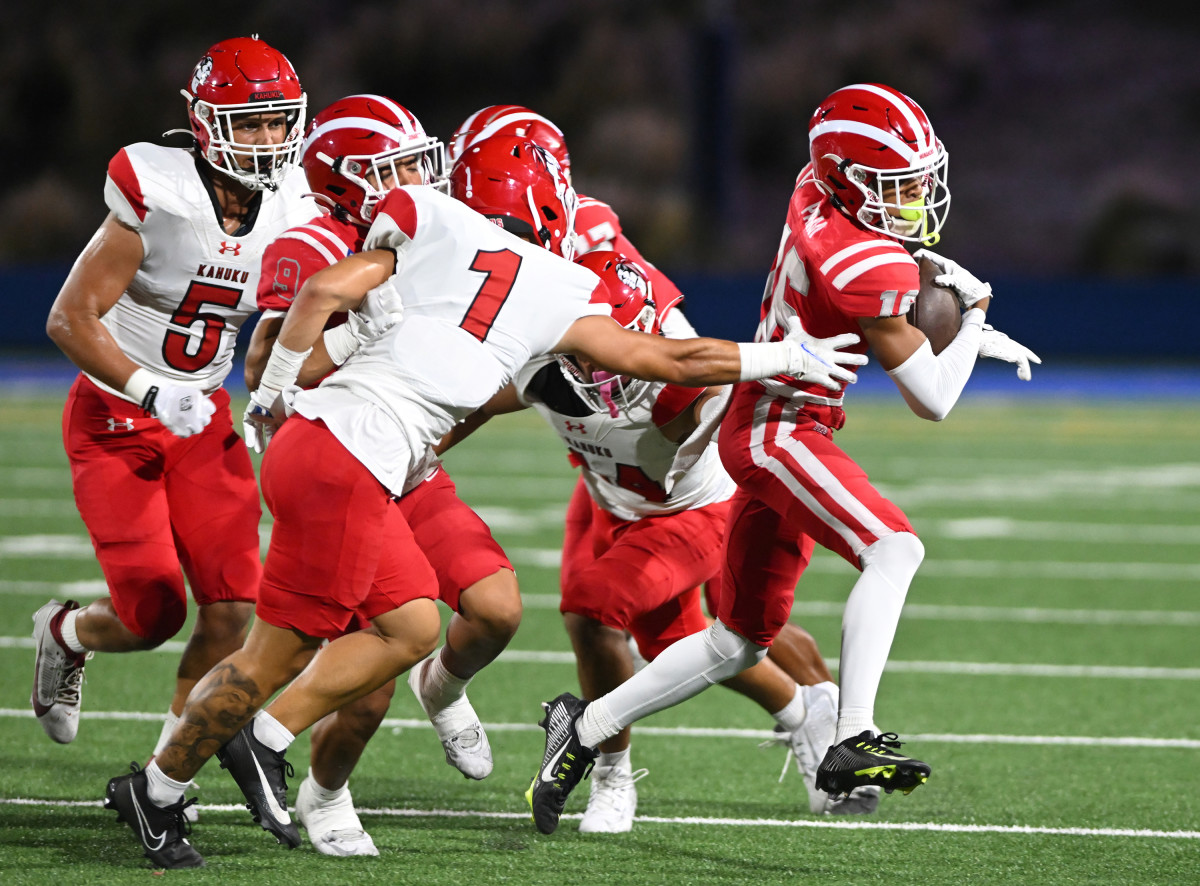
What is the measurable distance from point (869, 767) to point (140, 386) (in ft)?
6.26

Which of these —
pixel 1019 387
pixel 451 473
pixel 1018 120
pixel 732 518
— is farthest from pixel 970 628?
pixel 1018 120

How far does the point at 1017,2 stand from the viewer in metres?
32.0

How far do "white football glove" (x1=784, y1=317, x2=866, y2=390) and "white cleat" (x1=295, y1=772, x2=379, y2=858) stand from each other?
1.46 metres

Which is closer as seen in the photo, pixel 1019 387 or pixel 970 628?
pixel 970 628

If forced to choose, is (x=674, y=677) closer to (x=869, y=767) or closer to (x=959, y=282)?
(x=869, y=767)

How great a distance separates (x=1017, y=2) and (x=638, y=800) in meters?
30.6

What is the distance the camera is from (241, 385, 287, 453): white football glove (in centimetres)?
359

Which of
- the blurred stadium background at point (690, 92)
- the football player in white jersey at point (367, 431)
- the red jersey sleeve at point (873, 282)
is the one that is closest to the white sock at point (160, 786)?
the football player in white jersey at point (367, 431)

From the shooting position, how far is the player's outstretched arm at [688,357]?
3.42 meters

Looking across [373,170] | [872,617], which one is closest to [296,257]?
[373,170]

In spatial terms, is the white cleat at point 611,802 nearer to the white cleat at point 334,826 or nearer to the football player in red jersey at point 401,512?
the football player in red jersey at point 401,512

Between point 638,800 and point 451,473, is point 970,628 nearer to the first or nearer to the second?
point 638,800

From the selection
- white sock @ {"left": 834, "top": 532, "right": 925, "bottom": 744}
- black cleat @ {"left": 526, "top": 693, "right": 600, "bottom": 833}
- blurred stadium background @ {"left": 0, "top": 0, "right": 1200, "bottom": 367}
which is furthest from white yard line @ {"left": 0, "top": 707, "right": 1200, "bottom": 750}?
blurred stadium background @ {"left": 0, "top": 0, "right": 1200, "bottom": 367}

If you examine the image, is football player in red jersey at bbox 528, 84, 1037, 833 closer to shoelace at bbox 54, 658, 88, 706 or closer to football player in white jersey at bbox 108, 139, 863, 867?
football player in white jersey at bbox 108, 139, 863, 867
